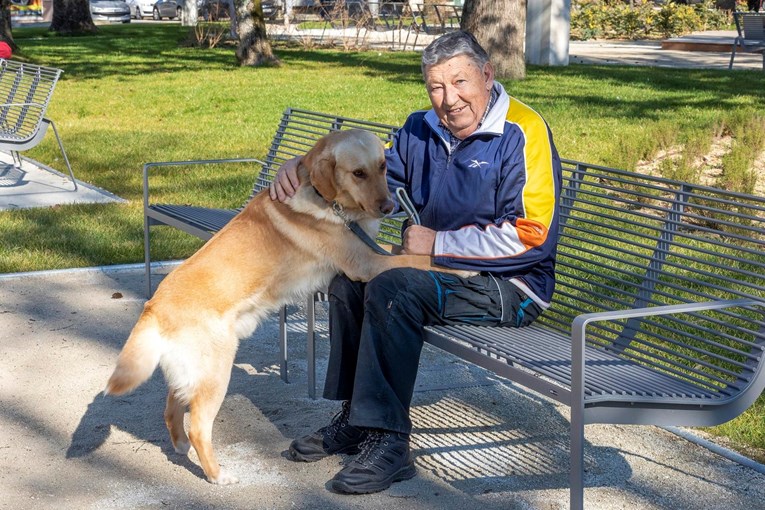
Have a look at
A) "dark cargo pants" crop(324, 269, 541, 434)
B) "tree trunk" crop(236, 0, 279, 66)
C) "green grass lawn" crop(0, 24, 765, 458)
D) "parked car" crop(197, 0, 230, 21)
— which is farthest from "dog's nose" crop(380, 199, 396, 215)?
"parked car" crop(197, 0, 230, 21)

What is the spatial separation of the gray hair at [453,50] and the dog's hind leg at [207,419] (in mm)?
1386

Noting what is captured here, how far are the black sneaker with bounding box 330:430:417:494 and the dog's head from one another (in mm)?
848

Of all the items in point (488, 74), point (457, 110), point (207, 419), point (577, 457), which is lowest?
point (207, 419)

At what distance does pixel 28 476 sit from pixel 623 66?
16.4 metres

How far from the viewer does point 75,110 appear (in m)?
14.9

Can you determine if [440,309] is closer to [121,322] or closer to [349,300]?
[349,300]

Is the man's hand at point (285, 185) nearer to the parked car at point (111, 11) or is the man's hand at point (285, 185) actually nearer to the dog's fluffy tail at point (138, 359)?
the dog's fluffy tail at point (138, 359)

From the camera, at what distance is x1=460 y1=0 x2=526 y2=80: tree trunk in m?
16.3

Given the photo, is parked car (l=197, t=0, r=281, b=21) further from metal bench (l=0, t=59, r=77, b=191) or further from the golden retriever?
the golden retriever

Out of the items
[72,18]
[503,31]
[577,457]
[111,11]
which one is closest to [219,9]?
[72,18]

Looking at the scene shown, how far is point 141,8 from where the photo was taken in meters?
55.2

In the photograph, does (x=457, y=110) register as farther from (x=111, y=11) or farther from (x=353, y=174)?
(x=111, y=11)

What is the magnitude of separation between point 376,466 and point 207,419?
64 centimetres

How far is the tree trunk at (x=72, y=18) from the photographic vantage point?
33.9 m
